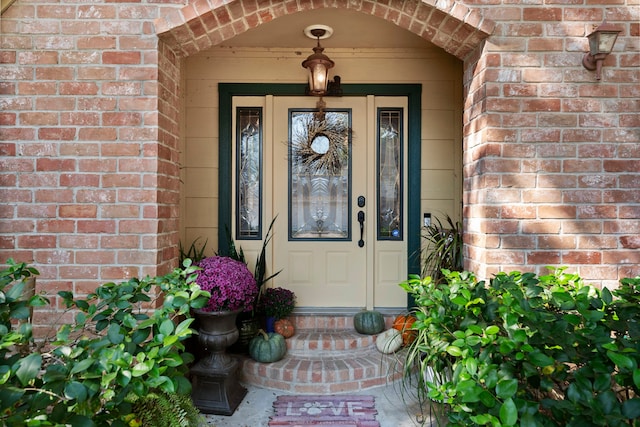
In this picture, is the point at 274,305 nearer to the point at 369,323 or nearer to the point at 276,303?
the point at 276,303

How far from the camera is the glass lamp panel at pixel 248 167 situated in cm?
379

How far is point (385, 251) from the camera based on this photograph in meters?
3.78

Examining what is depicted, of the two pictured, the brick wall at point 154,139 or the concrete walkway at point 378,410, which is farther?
the concrete walkway at point 378,410

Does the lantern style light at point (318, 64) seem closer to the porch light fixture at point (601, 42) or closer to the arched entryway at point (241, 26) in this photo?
the arched entryway at point (241, 26)

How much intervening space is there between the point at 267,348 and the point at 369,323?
85cm

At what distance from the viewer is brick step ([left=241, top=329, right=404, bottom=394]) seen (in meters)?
2.97

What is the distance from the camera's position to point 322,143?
3.78 metres

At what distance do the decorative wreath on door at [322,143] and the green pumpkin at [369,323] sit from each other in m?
1.24

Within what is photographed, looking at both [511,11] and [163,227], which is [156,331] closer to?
[163,227]

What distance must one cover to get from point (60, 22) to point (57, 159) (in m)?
0.73

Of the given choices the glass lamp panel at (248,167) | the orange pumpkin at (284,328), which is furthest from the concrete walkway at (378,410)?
the glass lamp panel at (248,167)

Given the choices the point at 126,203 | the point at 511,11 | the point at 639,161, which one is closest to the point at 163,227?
the point at 126,203

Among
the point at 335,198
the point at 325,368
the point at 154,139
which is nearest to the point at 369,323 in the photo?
the point at 325,368

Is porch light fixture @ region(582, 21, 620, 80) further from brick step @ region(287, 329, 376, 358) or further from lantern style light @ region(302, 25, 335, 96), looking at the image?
brick step @ region(287, 329, 376, 358)
